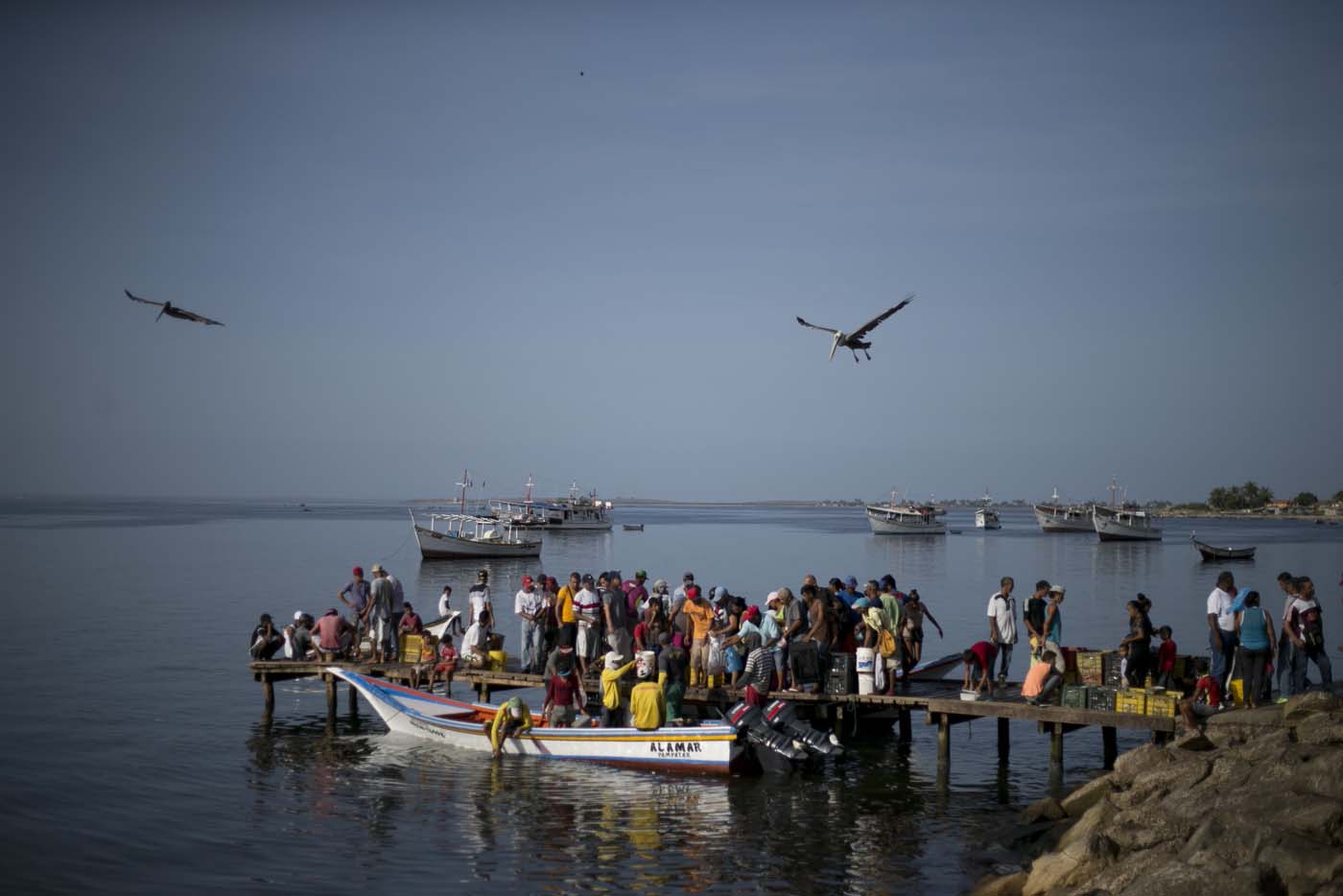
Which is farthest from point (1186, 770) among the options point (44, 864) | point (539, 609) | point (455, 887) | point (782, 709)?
point (44, 864)

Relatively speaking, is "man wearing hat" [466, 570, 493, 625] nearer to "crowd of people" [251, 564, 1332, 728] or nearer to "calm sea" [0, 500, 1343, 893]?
"crowd of people" [251, 564, 1332, 728]

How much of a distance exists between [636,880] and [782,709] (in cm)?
500

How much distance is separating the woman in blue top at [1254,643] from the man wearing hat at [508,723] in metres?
11.4

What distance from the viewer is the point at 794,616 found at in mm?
18016

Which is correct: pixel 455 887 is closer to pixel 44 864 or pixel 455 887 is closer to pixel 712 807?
pixel 712 807

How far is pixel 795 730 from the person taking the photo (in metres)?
17.5

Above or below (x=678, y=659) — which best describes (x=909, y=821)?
below

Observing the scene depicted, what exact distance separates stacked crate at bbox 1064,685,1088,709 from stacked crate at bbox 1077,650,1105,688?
0.28m

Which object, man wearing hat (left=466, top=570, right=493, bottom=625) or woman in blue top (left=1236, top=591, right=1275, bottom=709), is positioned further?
man wearing hat (left=466, top=570, right=493, bottom=625)

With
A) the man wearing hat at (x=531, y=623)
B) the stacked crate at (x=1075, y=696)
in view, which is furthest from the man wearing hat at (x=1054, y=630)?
the man wearing hat at (x=531, y=623)

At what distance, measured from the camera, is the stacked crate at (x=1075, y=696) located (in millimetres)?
15938

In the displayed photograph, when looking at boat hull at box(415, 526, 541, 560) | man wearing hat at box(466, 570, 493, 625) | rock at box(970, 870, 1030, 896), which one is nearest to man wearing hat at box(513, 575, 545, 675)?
man wearing hat at box(466, 570, 493, 625)

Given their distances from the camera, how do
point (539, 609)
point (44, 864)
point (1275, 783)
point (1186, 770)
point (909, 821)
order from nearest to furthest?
point (1275, 783)
point (1186, 770)
point (44, 864)
point (909, 821)
point (539, 609)

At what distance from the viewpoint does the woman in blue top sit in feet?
50.1
